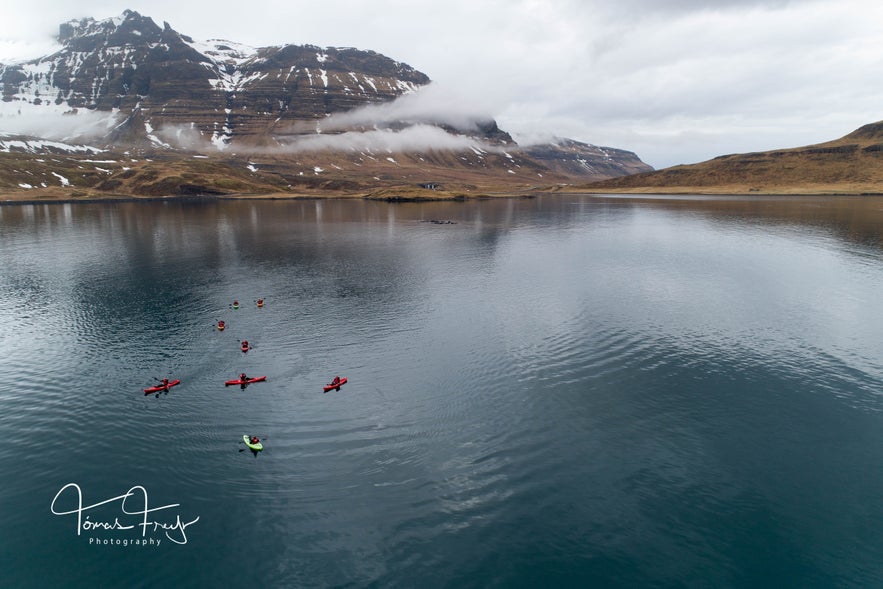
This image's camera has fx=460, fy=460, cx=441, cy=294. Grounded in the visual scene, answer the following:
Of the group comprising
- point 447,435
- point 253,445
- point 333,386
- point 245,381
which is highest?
point 245,381

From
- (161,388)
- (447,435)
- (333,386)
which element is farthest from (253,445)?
(161,388)

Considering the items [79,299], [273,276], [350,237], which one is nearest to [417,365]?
[273,276]

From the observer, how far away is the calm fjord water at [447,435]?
91.5 ft

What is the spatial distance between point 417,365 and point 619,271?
208 ft

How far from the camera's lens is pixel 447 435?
129ft

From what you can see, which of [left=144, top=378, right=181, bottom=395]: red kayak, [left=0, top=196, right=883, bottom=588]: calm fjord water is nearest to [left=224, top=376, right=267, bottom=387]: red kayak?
[left=0, top=196, right=883, bottom=588]: calm fjord water

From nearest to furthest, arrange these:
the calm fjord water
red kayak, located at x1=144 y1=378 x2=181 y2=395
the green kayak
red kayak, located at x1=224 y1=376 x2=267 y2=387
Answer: the calm fjord water, the green kayak, red kayak, located at x1=144 y1=378 x2=181 y2=395, red kayak, located at x1=224 y1=376 x2=267 y2=387

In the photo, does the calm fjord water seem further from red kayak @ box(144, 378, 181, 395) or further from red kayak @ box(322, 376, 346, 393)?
red kayak @ box(144, 378, 181, 395)

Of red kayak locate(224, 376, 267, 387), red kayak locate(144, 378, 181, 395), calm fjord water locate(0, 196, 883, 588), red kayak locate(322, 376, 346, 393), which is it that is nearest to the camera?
calm fjord water locate(0, 196, 883, 588)

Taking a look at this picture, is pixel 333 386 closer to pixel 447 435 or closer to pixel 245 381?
pixel 245 381

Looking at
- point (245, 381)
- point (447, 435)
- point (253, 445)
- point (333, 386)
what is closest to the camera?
point (253, 445)

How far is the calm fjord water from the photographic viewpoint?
27.9 m

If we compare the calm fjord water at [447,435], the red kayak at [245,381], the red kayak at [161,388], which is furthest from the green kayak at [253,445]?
the red kayak at [161,388]

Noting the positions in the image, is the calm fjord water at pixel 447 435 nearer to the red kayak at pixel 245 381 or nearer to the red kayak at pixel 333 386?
the red kayak at pixel 333 386
